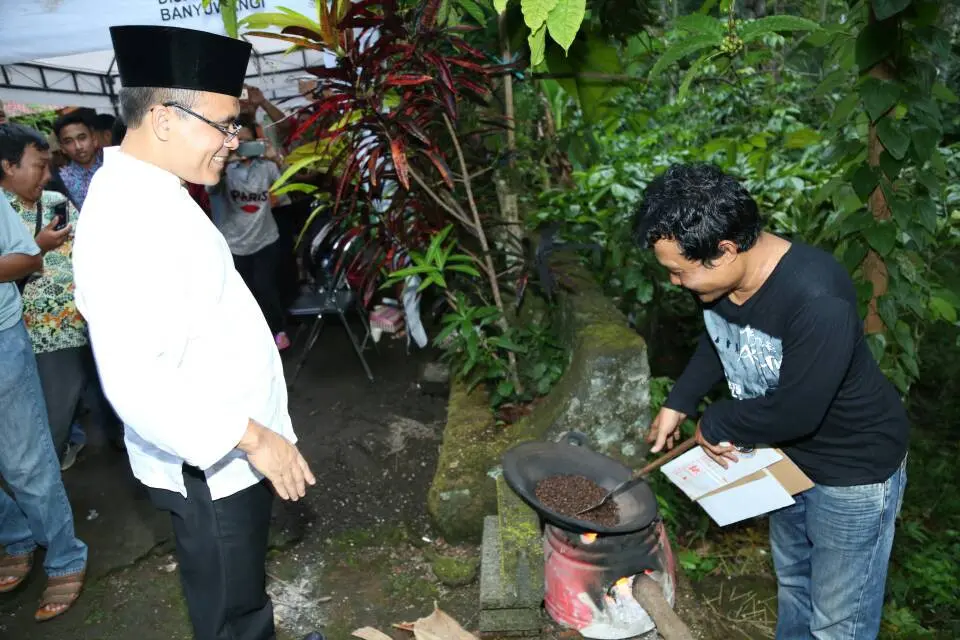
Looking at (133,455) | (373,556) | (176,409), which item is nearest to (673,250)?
(176,409)

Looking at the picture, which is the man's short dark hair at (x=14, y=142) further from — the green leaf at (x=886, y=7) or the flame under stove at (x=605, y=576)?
the green leaf at (x=886, y=7)

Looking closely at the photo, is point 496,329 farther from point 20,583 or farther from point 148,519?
point 20,583

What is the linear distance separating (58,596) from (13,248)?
151 cm

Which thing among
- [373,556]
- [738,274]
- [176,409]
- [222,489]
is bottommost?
[373,556]

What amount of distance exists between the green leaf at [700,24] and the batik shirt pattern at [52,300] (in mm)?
2768

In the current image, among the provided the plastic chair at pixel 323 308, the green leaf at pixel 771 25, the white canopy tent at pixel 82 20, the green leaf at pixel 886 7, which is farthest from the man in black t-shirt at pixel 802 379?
the plastic chair at pixel 323 308

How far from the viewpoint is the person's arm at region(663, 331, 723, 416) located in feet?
7.97

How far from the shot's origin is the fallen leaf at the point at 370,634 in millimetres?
2809

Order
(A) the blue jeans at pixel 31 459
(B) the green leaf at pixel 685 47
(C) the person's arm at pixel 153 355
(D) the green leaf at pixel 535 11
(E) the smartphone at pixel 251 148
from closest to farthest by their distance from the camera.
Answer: (D) the green leaf at pixel 535 11 → (C) the person's arm at pixel 153 355 → (B) the green leaf at pixel 685 47 → (A) the blue jeans at pixel 31 459 → (E) the smartphone at pixel 251 148

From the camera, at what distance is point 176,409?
1.69 meters

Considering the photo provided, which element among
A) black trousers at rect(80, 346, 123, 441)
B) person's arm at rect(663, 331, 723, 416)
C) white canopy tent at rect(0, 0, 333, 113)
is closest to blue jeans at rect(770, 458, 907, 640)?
person's arm at rect(663, 331, 723, 416)

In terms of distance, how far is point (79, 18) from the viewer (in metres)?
4.15

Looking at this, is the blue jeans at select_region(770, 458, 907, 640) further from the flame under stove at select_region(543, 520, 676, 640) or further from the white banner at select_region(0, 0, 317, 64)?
the white banner at select_region(0, 0, 317, 64)

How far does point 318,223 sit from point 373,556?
11.7 ft
